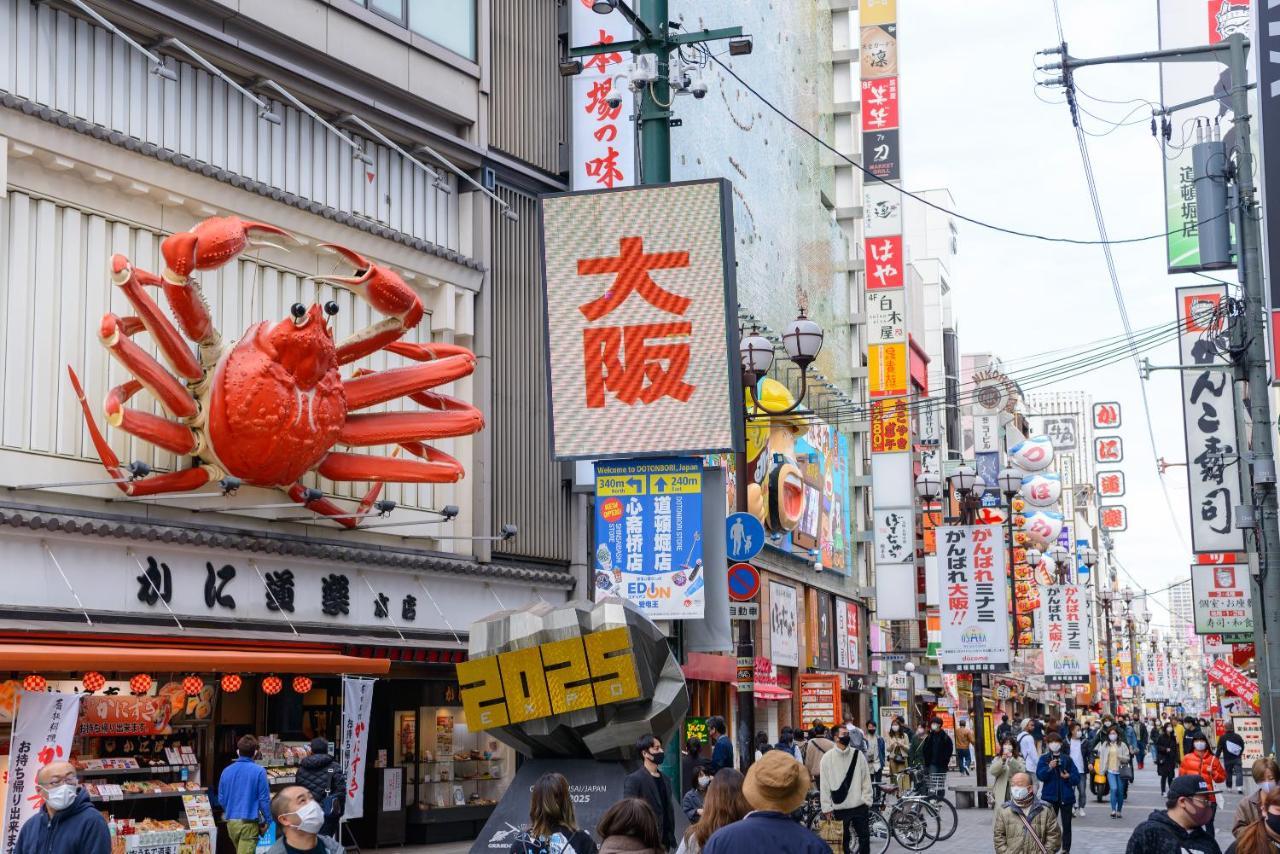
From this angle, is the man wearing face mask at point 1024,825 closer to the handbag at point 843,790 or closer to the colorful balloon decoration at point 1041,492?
the handbag at point 843,790

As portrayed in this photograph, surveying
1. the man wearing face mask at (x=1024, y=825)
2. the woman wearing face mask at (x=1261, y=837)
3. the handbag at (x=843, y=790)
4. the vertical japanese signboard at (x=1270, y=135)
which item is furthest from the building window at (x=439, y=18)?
the woman wearing face mask at (x=1261, y=837)

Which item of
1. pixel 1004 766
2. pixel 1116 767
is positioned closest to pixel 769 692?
pixel 1116 767

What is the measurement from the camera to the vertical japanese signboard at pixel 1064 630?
56188 millimetres

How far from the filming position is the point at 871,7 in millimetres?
55312

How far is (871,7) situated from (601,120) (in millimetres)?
30215

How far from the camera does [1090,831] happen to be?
27.7m

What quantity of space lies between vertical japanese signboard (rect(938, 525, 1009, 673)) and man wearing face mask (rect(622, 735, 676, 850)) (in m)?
22.4

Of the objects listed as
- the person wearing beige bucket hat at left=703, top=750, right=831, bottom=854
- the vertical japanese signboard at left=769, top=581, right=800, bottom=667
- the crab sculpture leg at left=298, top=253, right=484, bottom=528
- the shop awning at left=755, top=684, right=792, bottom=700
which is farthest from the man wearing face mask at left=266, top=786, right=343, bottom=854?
the vertical japanese signboard at left=769, top=581, right=800, bottom=667

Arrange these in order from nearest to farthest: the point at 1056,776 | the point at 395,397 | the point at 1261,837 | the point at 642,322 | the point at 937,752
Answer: the point at 1261,837, the point at 642,322, the point at 1056,776, the point at 395,397, the point at 937,752

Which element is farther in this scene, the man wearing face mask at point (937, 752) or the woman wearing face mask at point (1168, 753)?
the woman wearing face mask at point (1168, 753)

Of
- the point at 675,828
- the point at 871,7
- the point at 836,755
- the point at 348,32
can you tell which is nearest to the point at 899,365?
the point at 871,7

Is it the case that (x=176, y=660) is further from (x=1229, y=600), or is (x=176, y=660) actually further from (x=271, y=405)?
(x=1229, y=600)

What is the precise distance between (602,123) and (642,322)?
11983mm

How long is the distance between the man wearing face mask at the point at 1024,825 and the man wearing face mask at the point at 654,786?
8.93 feet
